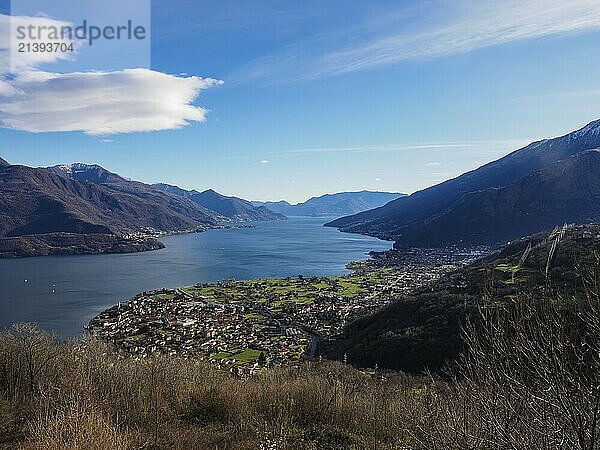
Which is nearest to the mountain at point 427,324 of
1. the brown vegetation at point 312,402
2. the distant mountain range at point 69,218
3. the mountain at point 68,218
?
the brown vegetation at point 312,402

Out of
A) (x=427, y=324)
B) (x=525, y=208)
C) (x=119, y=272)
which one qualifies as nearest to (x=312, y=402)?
(x=427, y=324)

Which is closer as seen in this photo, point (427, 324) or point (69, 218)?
point (427, 324)

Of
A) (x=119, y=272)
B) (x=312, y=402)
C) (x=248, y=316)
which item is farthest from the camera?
(x=119, y=272)

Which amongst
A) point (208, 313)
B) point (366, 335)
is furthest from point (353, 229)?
point (366, 335)

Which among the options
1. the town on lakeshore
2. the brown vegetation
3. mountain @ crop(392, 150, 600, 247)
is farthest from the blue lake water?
the brown vegetation

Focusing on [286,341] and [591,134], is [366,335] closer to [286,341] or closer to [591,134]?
[286,341]

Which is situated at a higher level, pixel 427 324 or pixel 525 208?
pixel 525 208

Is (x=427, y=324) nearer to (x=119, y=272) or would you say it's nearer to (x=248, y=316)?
(x=248, y=316)

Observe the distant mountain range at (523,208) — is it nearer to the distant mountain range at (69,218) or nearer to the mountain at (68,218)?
the distant mountain range at (69,218)

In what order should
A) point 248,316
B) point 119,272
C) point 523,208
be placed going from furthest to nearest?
point 523,208 < point 119,272 < point 248,316
